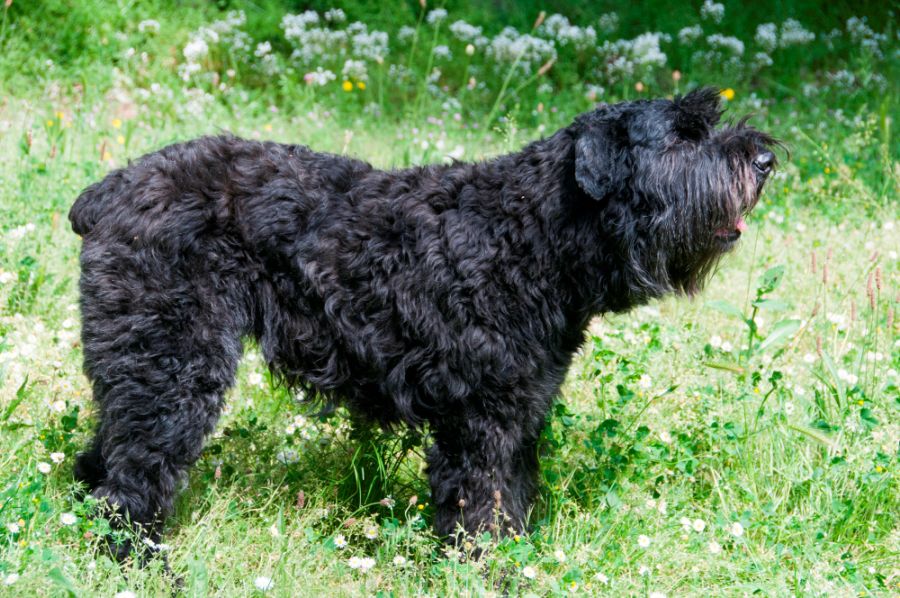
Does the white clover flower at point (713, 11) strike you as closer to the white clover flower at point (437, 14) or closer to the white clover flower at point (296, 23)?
the white clover flower at point (437, 14)

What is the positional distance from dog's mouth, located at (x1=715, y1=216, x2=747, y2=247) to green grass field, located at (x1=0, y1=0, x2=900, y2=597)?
1.88ft

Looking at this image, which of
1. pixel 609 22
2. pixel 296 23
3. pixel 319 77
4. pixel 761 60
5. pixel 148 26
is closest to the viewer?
pixel 319 77

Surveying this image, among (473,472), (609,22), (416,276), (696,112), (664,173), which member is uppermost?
(696,112)

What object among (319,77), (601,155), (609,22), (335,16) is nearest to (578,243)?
(601,155)

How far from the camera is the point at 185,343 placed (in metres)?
3.55

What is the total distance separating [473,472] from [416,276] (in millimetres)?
741

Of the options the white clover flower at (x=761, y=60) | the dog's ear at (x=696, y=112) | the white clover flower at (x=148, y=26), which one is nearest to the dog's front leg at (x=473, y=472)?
the dog's ear at (x=696, y=112)

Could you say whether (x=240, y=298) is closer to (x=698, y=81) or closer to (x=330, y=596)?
(x=330, y=596)

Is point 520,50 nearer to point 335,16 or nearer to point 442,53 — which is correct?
point 442,53

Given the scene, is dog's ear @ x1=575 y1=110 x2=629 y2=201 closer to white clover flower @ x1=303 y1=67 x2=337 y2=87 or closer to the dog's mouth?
the dog's mouth

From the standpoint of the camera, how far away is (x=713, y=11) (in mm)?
10000

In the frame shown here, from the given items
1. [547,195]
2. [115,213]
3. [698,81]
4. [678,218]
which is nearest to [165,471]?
[115,213]

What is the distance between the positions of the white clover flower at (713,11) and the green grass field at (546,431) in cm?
242

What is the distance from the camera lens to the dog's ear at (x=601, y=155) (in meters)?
3.43
